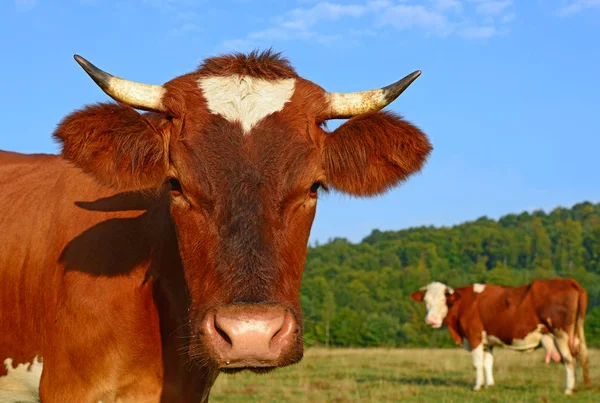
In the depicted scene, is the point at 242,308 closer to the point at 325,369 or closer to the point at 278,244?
the point at 278,244

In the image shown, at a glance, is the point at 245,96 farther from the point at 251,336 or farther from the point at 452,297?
the point at 452,297

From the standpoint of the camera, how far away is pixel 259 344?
314 centimetres

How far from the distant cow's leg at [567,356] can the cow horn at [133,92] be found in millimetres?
12329

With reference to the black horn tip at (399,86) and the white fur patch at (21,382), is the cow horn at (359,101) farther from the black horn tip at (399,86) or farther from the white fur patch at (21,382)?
the white fur patch at (21,382)

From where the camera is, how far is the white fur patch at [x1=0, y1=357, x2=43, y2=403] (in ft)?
15.4

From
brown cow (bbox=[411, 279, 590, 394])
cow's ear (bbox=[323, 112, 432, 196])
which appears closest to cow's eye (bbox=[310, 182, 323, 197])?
cow's ear (bbox=[323, 112, 432, 196])

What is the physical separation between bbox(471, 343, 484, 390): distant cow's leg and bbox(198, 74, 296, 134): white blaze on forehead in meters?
12.7

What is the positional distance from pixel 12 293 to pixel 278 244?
2452 mm

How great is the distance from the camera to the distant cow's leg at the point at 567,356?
14672mm

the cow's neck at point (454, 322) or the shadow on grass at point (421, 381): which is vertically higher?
the cow's neck at point (454, 322)

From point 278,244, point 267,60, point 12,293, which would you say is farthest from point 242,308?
point 12,293

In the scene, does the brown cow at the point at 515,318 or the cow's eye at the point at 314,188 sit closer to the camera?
the cow's eye at the point at 314,188

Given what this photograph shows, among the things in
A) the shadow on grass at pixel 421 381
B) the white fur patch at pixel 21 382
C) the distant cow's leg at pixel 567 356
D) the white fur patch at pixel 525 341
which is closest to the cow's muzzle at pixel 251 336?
the white fur patch at pixel 21 382

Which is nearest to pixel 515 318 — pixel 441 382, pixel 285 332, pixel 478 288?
pixel 478 288
